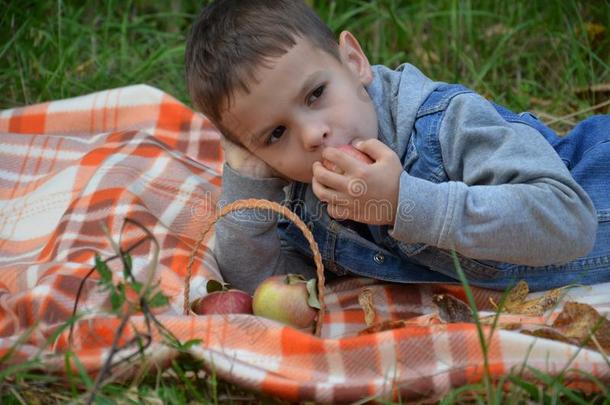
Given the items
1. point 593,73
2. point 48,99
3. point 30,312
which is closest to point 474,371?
point 30,312

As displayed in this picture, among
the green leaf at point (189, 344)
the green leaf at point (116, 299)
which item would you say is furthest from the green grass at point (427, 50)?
the green leaf at point (116, 299)

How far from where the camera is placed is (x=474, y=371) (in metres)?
1.64

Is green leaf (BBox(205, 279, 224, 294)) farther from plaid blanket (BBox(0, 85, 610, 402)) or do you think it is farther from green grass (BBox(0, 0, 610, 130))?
green grass (BBox(0, 0, 610, 130))

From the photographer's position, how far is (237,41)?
196 centimetres

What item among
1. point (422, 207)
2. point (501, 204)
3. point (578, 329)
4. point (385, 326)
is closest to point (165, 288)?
point (385, 326)

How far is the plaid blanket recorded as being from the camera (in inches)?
65.7

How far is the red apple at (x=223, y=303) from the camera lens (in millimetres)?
2006

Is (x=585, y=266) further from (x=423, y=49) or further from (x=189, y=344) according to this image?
(x=423, y=49)

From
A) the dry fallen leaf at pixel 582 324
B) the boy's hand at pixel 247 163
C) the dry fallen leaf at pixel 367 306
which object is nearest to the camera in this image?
the dry fallen leaf at pixel 582 324

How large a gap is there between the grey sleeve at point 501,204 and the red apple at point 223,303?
0.39 metres

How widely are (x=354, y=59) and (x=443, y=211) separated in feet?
1.66

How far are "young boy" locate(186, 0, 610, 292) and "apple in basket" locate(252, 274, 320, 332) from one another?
0.19m

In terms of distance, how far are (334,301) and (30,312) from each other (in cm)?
74

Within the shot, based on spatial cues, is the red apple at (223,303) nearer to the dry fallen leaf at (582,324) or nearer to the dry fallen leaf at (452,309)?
the dry fallen leaf at (452,309)
